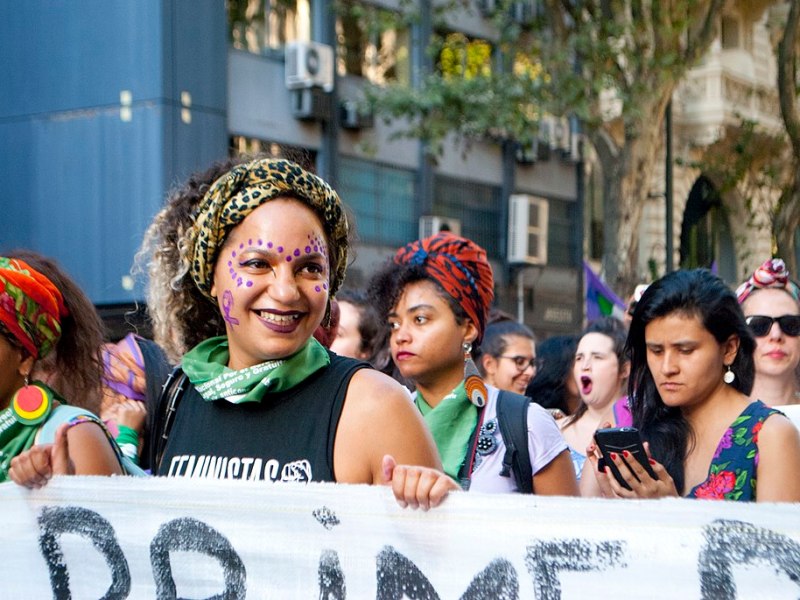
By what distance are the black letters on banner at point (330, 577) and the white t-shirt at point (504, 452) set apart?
40.9 inches

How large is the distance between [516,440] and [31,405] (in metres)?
1.29

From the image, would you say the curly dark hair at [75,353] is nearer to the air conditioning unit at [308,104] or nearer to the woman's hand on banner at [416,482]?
the woman's hand on banner at [416,482]

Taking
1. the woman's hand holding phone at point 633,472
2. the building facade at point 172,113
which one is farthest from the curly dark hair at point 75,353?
the building facade at point 172,113

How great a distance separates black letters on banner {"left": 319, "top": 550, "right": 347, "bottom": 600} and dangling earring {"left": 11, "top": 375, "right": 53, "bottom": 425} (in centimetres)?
78

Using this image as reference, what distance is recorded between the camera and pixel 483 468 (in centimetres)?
376

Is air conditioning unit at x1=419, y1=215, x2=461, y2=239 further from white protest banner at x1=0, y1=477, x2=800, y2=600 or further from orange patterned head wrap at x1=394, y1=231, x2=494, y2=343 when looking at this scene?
white protest banner at x1=0, y1=477, x2=800, y2=600

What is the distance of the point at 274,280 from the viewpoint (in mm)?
2885

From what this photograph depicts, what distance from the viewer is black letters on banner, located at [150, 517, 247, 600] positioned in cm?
276

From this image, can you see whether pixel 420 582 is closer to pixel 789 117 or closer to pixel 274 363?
pixel 274 363

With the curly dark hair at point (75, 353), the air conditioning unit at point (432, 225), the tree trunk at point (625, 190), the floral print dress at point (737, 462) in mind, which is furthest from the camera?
the air conditioning unit at point (432, 225)

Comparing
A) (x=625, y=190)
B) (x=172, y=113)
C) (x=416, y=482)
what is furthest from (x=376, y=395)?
A: (x=172, y=113)

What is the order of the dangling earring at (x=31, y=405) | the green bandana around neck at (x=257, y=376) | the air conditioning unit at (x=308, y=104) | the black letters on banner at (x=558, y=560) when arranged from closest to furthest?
the black letters on banner at (x=558, y=560) → the green bandana around neck at (x=257, y=376) → the dangling earring at (x=31, y=405) → the air conditioning unit at (x=308, y=104)

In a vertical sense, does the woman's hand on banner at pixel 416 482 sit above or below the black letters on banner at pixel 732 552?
above

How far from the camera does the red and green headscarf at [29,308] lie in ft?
10.5
